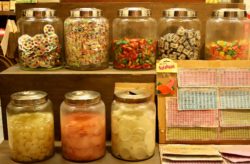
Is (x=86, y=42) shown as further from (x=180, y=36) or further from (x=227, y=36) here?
(x=227, y=36)

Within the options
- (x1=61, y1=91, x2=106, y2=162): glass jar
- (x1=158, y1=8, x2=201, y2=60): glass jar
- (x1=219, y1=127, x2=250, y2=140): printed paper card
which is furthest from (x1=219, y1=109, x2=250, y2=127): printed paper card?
(x1=61, y1=91, x2=106, y2=162): glass jar

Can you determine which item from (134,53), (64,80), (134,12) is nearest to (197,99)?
(134,53)

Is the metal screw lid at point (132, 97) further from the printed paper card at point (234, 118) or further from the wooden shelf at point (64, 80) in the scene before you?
the printed paper card at point (234, 118)

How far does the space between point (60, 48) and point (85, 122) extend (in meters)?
0.41

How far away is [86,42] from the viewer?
1271 millimetres

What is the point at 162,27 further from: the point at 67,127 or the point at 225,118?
the point at 67,127

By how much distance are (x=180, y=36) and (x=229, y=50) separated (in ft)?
0.70

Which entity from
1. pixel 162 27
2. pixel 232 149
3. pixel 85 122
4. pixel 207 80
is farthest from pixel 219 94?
pixel 85 122

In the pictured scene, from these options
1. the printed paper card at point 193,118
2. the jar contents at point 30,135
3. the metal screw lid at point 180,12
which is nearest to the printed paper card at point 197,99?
the printed paper card at point 193,118

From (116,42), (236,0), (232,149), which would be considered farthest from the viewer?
(236,0)

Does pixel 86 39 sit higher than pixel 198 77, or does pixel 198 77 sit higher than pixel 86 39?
pixel 86 39

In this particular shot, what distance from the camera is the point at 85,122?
1.12 meters

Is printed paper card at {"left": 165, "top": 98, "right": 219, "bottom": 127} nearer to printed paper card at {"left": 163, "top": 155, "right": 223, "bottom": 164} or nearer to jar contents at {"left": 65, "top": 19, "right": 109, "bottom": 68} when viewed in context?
printed paper card at {"left": 163, "top": 155, "right": 223, "bottom": 164}

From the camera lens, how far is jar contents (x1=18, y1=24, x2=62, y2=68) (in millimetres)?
1310
